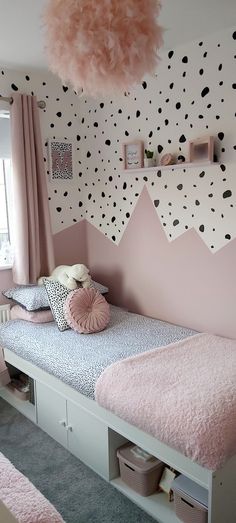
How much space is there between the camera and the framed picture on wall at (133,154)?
121 inches

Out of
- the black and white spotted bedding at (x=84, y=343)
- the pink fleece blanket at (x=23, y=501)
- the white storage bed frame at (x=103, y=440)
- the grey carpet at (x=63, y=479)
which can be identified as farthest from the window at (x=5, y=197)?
the pink fleece blanket at (x=23, y=501)

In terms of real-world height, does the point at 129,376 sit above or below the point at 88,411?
above

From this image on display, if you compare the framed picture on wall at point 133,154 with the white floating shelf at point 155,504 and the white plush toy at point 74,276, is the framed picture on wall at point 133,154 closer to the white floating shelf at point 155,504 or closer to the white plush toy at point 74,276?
the white plush toy at point 74,276

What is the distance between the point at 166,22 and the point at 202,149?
0.75 m

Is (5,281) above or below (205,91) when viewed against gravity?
below

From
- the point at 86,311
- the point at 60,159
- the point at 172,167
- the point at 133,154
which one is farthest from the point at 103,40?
the point at 60,159

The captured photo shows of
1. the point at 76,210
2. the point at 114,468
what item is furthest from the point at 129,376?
the point at 76,210

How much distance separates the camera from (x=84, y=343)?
2666 millimetres

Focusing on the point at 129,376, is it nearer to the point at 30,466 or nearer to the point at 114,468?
the point at 114,468

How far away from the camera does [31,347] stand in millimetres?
2717

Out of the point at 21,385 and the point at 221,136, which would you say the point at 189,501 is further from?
the point at 221,136

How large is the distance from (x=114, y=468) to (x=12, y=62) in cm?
278

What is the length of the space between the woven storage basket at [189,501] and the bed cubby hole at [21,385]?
4.48 feet

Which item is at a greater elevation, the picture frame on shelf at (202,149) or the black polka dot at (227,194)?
the picture frame on shelf at (202,149)
